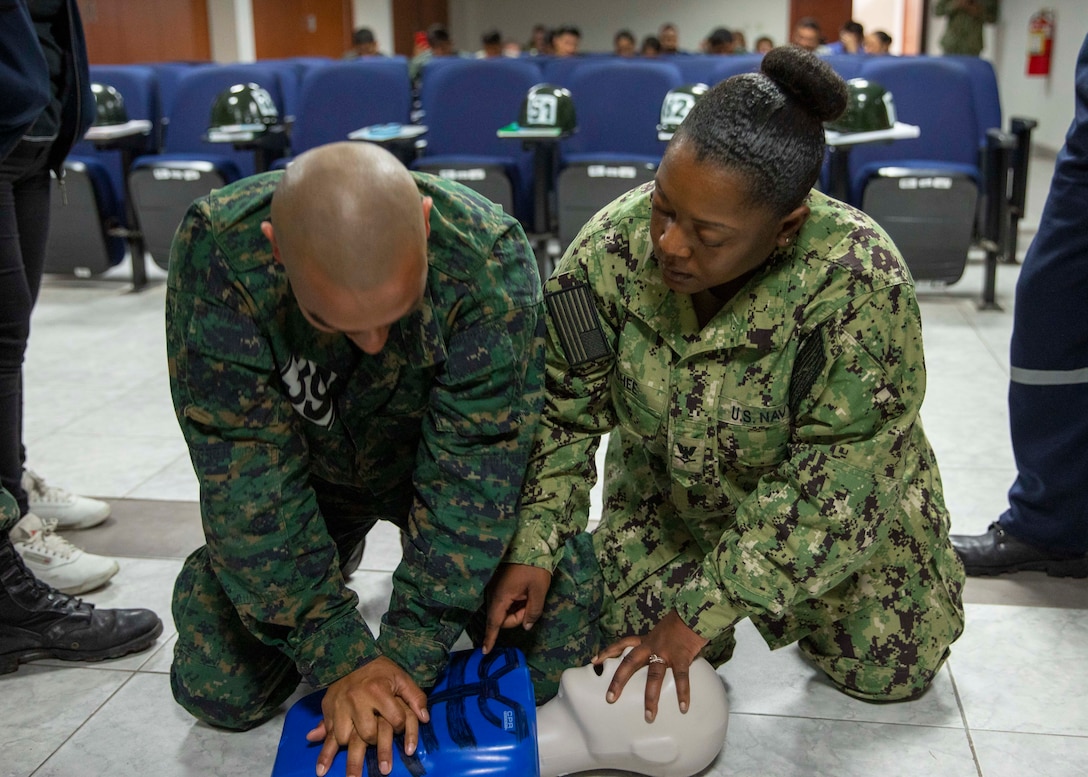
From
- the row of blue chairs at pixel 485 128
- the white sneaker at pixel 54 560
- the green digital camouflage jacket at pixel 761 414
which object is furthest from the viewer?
the row of blue chairs at pixel 485 128

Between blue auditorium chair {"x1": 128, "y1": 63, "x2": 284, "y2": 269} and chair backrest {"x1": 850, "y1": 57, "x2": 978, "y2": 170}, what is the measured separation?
107 inches

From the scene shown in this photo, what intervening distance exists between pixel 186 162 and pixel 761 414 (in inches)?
135

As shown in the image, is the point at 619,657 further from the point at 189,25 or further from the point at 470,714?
the point at 189,25

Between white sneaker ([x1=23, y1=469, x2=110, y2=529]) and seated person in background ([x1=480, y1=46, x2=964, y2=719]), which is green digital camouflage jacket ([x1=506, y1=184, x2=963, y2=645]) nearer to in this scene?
seated person in background ([x1=480, y1=46, x2=964, y2=719])

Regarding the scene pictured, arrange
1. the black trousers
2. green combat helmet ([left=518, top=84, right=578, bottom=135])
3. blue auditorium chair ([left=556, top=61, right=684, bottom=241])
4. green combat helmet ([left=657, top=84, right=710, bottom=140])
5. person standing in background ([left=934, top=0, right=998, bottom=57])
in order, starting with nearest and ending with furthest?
the black trousers, green combat helmet ([left=657, top=84, right=710, bottom=140]), green combat helmet ([left=518, top=84, right=578, bottom=135]), blue auditorium chair ([left=556, top=61, right=684, bottom=241]), person standing in background ([left=934, top=0, right=998, bottom=57])

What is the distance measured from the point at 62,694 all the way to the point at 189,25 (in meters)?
9.89

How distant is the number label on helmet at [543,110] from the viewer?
3844mm

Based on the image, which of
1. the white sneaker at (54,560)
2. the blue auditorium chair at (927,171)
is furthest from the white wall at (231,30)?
the white sneaker at (54,560)

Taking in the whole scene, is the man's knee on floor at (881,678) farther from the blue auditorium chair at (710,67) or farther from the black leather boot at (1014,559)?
the blue auditorium chair at (710,67)

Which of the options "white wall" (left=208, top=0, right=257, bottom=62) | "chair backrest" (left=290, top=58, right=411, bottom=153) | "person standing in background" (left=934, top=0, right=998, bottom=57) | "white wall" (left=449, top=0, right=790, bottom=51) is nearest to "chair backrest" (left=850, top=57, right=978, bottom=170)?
"chair backrest" (left=290, top=58, right=411, bottom=153)

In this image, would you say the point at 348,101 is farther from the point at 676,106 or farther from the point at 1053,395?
the point at 1053,395

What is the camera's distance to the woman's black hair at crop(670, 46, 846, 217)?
3.58 ft

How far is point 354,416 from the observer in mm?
1268

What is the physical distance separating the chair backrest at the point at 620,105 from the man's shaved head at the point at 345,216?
3.41 meters
